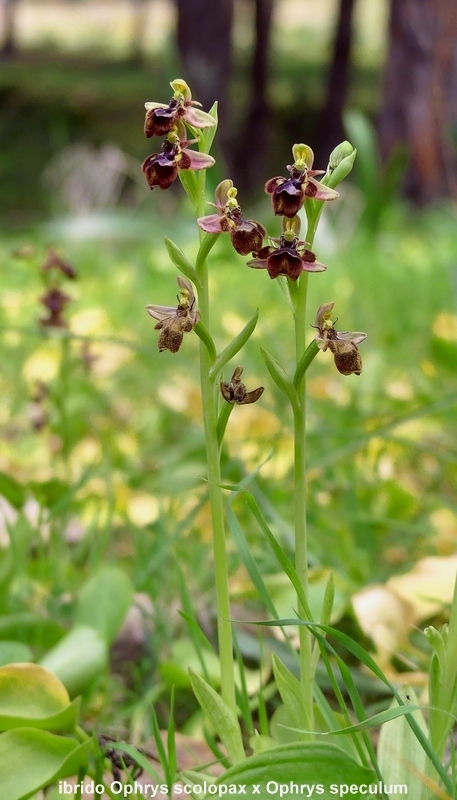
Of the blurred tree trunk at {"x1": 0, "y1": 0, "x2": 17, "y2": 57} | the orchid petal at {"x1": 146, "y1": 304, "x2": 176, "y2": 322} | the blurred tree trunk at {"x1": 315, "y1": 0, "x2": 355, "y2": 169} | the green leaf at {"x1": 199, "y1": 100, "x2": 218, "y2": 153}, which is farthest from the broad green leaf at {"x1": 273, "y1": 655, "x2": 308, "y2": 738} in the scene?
the blurred tree trunk at {"x1": 0, "y1": 0, "x2": 17, "y2": 57}

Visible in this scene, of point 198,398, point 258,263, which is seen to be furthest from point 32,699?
point 198,398

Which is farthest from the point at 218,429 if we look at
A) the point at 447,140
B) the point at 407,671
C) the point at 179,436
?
the point at 447,140

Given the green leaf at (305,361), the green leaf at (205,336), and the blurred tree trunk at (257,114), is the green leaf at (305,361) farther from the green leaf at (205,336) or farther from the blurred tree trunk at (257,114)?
the blurred tree trunk at (257,114)

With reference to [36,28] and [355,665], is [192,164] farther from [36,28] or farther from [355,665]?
[36,28]

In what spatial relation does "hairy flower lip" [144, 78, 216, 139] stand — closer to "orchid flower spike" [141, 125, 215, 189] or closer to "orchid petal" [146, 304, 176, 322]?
"orchid flower spike" [141, 125, 215, 189]

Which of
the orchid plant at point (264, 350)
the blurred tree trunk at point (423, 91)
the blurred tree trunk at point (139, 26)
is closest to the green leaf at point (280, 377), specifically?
the orchid plant at point (264, 350)

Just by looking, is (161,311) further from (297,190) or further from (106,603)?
(106,603)

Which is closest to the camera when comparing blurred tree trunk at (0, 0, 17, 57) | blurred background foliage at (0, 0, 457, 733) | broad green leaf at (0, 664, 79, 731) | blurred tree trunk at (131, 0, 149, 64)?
broad green leaf at (0, 664, 79, 731)
